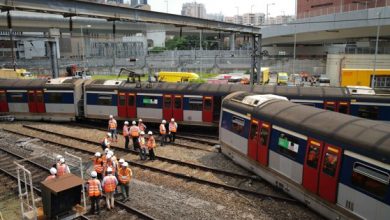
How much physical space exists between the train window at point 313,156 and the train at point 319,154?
0.03m

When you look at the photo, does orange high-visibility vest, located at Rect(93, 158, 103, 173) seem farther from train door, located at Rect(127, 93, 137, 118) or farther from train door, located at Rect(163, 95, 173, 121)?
train door, located at Rect(127, 93, 137, 118)

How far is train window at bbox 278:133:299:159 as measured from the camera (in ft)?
Answer: 38.7

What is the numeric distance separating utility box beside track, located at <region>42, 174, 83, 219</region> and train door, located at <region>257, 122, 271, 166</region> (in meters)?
6.74

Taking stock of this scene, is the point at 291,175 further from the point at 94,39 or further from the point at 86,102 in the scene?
the point at 94,39

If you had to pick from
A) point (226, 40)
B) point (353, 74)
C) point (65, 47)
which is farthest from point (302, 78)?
point (226, 40)

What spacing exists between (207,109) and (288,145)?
31.8 ft

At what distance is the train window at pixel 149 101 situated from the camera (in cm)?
2292

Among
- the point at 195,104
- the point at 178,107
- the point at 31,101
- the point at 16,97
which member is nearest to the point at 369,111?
the point at 195,104

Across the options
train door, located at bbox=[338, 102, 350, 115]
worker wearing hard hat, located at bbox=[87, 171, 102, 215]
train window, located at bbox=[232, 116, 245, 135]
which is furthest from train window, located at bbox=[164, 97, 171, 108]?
worker wearing hard hat, located at bbox=[87, 171, 102, 215]

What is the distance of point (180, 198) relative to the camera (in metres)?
12.7

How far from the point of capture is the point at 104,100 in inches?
969

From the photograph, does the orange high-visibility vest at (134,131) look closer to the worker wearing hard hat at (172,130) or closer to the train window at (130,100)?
the worker wearing hard hat at (172,130)

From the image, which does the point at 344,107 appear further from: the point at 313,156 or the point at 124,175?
the point at 124,175

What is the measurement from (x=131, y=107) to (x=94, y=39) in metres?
102
